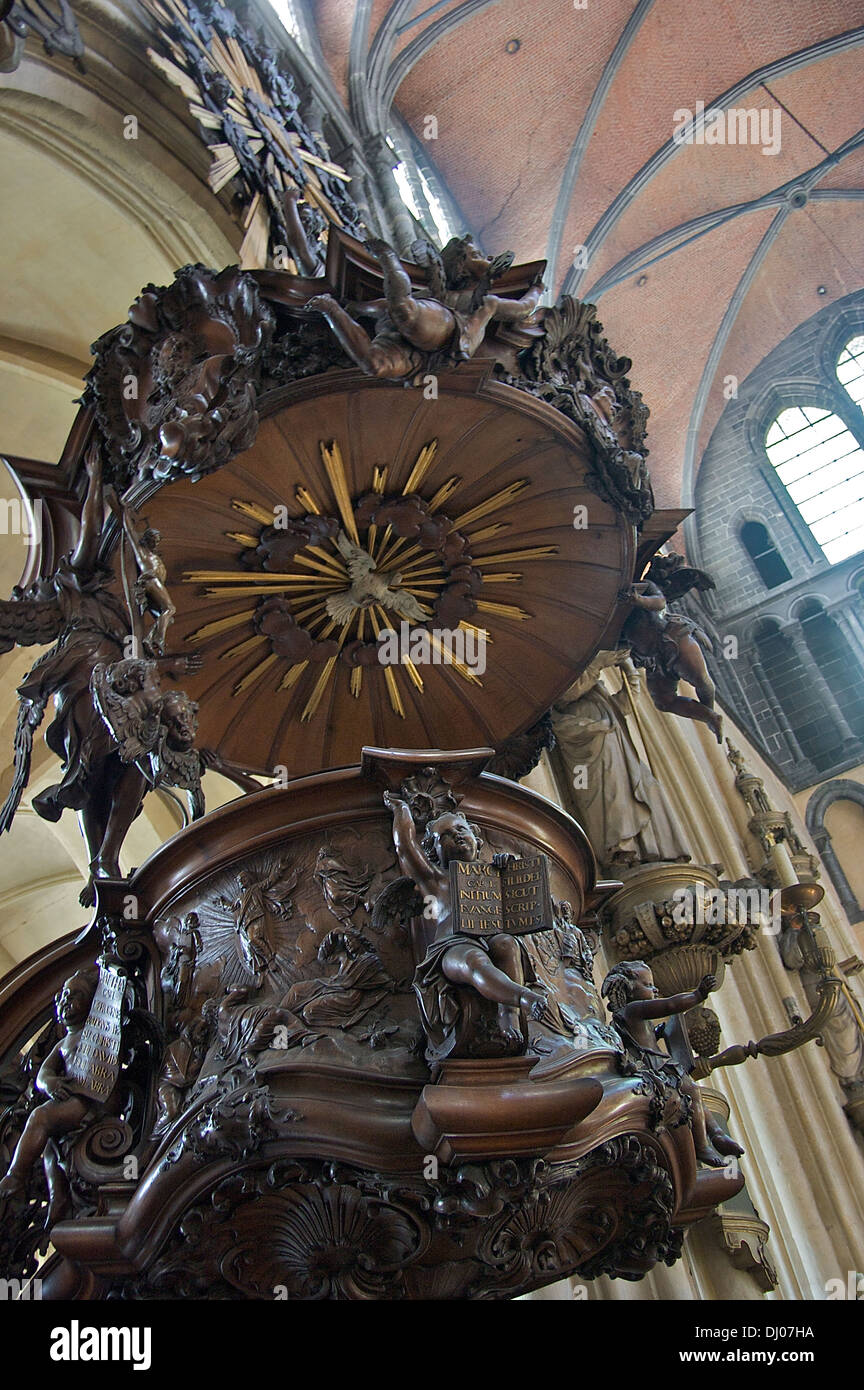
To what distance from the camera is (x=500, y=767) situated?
455 centimetres

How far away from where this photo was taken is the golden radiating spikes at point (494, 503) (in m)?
3.94

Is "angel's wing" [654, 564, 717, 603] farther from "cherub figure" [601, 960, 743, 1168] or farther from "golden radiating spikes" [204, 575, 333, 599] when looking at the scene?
"cherub figure" [601, 960, 743, 1168]

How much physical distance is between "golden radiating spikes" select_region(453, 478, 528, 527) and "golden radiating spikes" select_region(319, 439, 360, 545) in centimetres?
38

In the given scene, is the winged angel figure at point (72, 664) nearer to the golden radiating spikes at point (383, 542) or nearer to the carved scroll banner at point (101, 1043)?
the carved scroll banner at point (101, 1043)

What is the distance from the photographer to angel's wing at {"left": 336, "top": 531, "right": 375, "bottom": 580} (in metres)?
3.98

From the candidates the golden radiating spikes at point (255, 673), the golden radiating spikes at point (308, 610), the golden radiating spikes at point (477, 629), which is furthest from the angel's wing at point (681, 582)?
the golden radiating spikes at point (255, 673)

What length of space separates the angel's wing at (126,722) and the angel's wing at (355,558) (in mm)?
1336

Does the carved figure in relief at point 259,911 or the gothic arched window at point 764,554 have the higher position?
the gothic arched window at point 764,554

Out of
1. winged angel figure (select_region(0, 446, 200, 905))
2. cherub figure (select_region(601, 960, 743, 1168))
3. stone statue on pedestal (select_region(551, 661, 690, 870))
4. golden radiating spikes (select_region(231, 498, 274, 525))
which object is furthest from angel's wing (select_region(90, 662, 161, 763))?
stone statue on pedestal (select_region(551, 661, 690, 870))

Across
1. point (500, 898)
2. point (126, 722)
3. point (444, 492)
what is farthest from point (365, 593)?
point (500, 898)

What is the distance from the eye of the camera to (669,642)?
165 inches

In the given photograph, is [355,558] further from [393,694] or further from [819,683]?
[819,683]

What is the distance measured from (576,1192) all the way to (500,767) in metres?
2.22

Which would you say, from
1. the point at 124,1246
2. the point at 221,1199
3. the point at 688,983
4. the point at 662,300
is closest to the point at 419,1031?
the point at 221,1199
